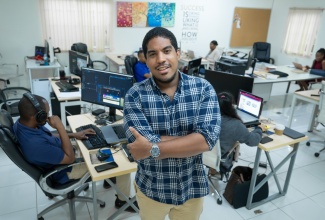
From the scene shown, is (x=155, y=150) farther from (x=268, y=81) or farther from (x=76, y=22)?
(x=76, y=22)

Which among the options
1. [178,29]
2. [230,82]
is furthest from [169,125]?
[178,29]

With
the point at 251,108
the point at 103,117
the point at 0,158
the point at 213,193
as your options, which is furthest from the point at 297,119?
the point at 0,158

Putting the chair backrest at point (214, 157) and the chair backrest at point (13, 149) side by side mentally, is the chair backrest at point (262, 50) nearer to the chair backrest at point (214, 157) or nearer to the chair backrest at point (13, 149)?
the chair backrest at point (214, 157)

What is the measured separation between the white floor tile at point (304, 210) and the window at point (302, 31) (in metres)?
6.32

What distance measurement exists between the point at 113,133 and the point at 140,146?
1.25 m

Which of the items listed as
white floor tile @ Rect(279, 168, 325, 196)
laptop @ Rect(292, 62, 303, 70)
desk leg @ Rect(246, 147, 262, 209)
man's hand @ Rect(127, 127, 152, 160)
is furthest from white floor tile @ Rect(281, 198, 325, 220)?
laptop @ Rect(292, 62, 303, 70)

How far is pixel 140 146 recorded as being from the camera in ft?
3.92

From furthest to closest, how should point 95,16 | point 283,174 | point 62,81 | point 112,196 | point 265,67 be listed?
point 95,16
point 265,67
point 62,81
point 283,174
point 112,196

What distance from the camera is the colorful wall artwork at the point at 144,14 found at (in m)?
6.85

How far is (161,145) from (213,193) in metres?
1.97

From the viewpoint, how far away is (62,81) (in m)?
4.18

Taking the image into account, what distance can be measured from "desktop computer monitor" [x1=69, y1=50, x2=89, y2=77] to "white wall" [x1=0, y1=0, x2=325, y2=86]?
2.59 meters

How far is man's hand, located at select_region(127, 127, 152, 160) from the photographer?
46.9 inches

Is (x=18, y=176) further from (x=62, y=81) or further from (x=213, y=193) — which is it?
(x=213, y=193)
